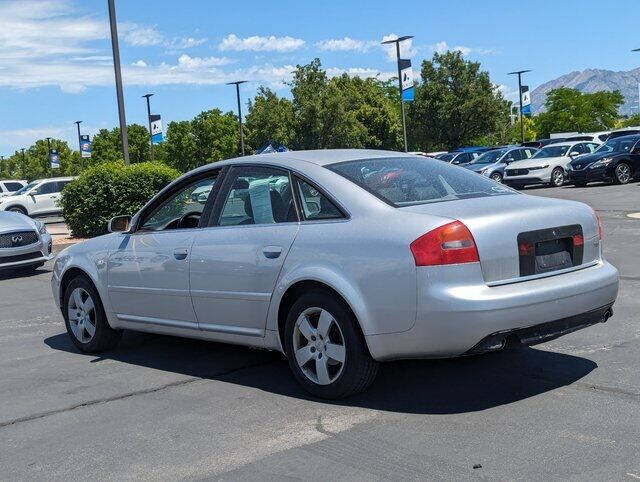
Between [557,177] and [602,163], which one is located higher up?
[602,163]

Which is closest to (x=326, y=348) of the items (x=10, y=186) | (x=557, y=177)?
(x=557, y=177)

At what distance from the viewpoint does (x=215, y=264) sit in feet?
18.7

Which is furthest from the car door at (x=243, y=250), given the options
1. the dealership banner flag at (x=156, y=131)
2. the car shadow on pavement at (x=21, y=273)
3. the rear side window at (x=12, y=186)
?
the dealership banner flag at (x=156, y=131)

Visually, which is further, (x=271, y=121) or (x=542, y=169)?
(x=271, y=121)

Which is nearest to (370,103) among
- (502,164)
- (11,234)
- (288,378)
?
(502,164)

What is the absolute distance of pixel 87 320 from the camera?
7.02 metres

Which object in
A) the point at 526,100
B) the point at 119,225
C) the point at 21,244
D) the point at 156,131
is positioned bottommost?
the point at 21,244

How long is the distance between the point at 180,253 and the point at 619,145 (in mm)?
24268

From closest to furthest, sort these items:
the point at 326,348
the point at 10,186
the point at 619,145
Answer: the point at 326,348
the point at 619,145
the point at 10,186

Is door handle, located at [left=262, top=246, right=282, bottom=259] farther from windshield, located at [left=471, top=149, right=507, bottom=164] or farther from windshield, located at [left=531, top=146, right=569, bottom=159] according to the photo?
windshield, located at [left=471, top=149, right=507, bottom=164]

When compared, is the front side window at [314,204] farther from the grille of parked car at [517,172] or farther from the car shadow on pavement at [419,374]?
the grille of parked car at [517,172]

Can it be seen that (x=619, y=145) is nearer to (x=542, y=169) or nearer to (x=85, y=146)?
(x=542, y=169)

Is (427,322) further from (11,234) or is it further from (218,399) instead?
(11,234)

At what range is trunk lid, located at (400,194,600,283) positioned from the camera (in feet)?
15.3
